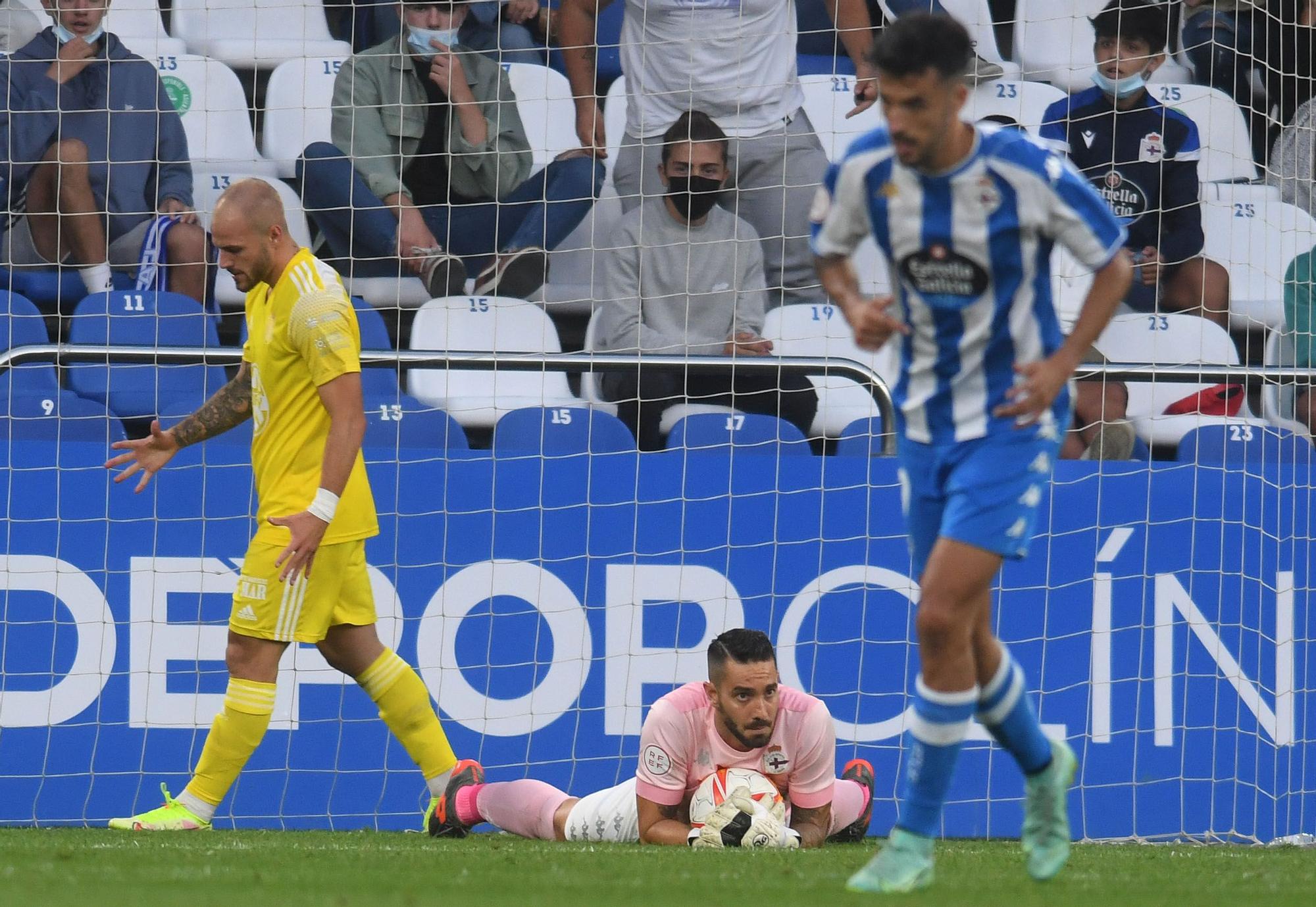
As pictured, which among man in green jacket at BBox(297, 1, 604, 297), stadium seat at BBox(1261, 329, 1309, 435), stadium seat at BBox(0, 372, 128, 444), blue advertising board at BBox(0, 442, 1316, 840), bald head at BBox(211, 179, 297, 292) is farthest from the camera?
man in green jacket at BBox(297, 1, 604, 297)

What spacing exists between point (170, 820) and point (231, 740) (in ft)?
1.08

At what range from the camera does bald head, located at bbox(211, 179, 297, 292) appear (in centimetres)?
469

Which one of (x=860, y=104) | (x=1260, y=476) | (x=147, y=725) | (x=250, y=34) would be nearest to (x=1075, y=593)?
(x=1260, y=476)

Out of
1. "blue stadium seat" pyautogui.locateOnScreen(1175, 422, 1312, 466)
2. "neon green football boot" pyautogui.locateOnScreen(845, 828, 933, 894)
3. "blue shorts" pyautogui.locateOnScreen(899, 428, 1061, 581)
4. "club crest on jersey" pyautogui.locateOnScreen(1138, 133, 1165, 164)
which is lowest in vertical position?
"neon green football boot" pyautogui.locateOnScreen(845, 828, 933, 894)

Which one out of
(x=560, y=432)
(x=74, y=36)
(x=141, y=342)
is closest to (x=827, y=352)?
(x=560, y=432)

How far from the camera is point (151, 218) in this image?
693cm

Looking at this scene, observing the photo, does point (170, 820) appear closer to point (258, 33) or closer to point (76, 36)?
point (76, 36)

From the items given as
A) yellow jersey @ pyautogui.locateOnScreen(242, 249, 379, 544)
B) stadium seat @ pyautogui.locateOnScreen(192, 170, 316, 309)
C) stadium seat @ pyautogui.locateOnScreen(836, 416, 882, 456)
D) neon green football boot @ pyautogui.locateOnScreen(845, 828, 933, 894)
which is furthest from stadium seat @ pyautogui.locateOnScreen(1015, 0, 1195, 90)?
neon green football boot @ pyautogui.locateOnScreen(845, 828, 933, 894)

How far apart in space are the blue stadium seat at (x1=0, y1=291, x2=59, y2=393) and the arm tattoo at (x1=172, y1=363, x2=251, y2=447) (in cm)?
143

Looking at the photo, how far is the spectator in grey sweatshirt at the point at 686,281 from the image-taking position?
6.70 metres

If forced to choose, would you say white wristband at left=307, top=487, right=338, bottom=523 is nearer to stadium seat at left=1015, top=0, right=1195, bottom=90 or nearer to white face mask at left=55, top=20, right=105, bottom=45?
white face mask at left=55, top=20, right=105, bottom=45

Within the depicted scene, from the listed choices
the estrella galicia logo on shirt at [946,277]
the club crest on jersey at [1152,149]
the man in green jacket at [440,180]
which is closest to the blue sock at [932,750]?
the estrella galicia logo on shirt at [946,277]

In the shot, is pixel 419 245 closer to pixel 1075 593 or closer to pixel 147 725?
pixel 147 725

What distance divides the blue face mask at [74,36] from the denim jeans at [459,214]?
1.02 meters
